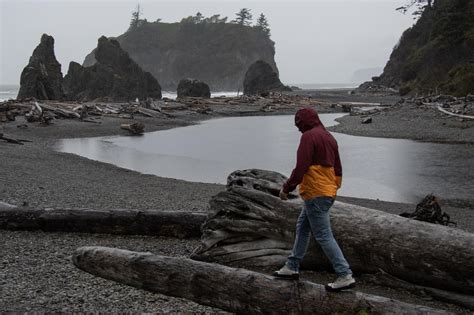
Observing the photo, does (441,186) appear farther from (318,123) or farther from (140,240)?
(318,123)

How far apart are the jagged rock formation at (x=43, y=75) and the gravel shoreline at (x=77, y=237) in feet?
114

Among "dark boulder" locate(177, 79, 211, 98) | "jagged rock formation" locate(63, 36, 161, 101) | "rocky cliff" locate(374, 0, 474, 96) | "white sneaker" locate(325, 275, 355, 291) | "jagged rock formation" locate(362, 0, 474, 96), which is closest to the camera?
"white sneaker" locate(325, 275, 355, 291)

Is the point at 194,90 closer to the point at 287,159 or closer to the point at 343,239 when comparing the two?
the point at 287,159

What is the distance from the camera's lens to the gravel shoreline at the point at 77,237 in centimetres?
583

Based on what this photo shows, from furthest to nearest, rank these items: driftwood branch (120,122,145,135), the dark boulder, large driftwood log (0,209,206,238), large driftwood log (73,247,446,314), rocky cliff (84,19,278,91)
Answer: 1. rocky cliff (84,19,278,91)
2. the dark boulder
3. driftwood branch (120,122,145,135)
4. large driftwood log (0,209,206,238)
5. large driftwood log (73,247,446,314)

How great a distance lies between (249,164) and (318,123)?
15.9 metres

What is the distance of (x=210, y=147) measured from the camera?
92.0 ft

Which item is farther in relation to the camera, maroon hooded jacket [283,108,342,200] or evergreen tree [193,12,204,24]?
evergreen tree [193,12,204,24]

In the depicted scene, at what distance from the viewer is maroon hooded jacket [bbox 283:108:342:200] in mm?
5281

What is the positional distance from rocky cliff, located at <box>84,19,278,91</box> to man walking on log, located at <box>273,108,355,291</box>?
529 feet

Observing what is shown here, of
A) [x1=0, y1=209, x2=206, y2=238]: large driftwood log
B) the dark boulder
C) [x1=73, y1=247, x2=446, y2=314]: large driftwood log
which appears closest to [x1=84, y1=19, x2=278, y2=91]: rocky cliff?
the dark boulder

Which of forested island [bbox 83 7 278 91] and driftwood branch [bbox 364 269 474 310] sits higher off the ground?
forested island [bbox 83 7 278 91]

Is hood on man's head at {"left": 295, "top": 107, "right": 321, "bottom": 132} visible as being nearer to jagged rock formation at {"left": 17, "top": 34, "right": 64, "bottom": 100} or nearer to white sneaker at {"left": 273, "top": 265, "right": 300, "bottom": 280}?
white sneaker at {"left": 273, "top": 265, "right": 300, "bottom": 280}

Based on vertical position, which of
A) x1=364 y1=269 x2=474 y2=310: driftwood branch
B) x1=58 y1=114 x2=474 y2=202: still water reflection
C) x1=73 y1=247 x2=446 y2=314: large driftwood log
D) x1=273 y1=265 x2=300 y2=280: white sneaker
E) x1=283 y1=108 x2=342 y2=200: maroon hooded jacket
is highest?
x1=283 y1=108 x2=342 y2=200: maroon hooded jacket
